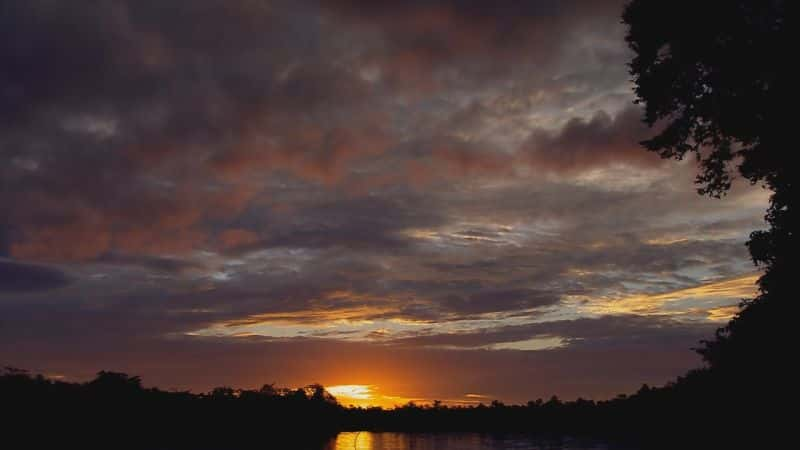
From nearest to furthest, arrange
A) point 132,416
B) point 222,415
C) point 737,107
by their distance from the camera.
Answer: point 737,107, point 132,416, point 222,415

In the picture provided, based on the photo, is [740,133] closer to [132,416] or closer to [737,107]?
[737,107]

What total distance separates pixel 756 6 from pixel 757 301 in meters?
11.5

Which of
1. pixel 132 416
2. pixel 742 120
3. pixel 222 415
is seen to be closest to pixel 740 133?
pixel 742 120

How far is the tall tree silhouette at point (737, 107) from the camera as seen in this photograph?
2344 cm

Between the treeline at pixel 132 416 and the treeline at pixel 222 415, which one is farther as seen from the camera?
the treeline at pixel 132 416

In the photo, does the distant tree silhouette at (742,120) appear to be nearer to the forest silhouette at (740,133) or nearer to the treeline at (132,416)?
the forest silhouette at (740,133)

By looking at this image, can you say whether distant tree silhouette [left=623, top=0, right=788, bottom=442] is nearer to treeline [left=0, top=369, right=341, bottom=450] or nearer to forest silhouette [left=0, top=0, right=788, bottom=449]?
forest silhouette [left=0, top=0, right=788, bottom=449]

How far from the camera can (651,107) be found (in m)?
26.5

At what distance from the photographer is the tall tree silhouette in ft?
76.9

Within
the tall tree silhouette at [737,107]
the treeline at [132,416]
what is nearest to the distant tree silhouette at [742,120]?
the tall tree silhouette at [737,107]

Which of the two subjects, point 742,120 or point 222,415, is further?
point 222,415

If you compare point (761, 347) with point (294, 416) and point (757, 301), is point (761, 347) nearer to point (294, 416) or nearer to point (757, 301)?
point (757, 301)

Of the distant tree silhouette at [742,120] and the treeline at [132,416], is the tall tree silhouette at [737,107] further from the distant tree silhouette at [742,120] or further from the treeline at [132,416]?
the treeline at [132,416]

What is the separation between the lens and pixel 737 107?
80.7 feet
